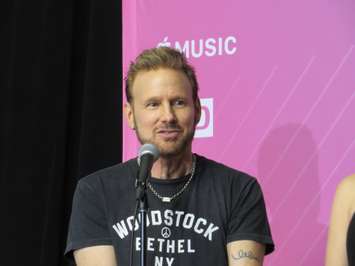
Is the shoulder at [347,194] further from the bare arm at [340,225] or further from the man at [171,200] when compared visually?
the man at [171,200]

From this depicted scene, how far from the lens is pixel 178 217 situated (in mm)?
2559

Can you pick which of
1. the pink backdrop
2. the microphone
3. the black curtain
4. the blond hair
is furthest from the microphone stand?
the black curtain

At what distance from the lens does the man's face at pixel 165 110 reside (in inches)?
99.3

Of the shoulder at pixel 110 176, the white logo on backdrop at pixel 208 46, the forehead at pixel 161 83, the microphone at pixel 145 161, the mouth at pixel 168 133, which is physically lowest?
the shoulder at pixel 110 176

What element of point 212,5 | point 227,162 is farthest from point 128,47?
point 227,162

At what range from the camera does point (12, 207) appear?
149 inches

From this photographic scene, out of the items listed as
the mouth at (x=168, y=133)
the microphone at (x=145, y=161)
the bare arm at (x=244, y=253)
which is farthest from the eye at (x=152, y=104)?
the bare arm at (x=244, y=253)

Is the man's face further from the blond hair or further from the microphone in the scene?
the microphone

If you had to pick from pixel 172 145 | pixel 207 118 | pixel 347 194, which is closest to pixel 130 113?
pixel 172 145

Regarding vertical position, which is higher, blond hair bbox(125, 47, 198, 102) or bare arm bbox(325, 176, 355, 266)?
blond hair bbox(125, 47, 198, 102)

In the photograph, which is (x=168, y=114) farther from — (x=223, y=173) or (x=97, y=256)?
(x=97, y=256)

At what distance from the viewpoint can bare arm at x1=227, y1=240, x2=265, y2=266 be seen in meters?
2.47

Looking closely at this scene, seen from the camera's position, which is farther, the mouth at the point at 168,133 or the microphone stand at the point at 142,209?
the mouth at the point at 168,133

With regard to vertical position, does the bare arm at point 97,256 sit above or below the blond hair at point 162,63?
below
